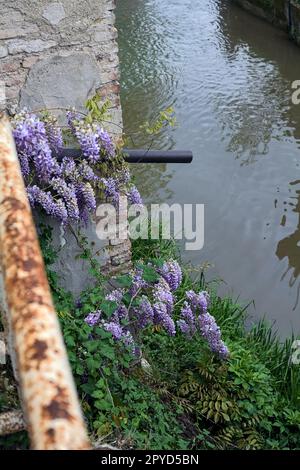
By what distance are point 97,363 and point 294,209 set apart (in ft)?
14.9

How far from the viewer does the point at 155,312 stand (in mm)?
3797

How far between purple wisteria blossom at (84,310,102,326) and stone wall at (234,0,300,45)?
1044 centimetres

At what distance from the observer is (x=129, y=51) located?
39.0 ft

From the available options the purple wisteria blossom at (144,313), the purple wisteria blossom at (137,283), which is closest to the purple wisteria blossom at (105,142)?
the purple wisteria blossom at (137,283)

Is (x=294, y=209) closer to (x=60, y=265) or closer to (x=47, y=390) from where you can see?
(x=60, y=265)

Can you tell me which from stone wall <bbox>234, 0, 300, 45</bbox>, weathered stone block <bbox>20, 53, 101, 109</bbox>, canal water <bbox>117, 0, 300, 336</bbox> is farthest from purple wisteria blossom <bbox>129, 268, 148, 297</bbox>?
stone wall <bbox>234, 0, 300, 45</bbox>

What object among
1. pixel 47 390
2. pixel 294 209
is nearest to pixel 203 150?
pixel 294 209

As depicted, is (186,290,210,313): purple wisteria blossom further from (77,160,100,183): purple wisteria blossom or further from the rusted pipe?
the rusted pipe

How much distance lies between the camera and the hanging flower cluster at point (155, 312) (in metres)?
3.50

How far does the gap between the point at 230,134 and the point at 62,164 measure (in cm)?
588

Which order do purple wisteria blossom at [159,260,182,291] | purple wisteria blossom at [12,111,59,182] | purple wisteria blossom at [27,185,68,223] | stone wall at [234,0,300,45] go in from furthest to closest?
stone wall at [234,0,300,45]
purple wisteria blossom at [159,260,182,291]
purple wisteria blossom at [27,185,68,223]
purple wisteria blossom at [12,111,59,182]

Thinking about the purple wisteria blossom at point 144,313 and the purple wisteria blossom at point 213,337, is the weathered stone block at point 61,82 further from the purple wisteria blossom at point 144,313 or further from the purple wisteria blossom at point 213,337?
the purple wisteria blossom at point 213,337

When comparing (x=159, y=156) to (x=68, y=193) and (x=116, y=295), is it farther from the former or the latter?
(x=116, y=295)

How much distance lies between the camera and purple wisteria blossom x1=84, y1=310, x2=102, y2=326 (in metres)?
3.28
